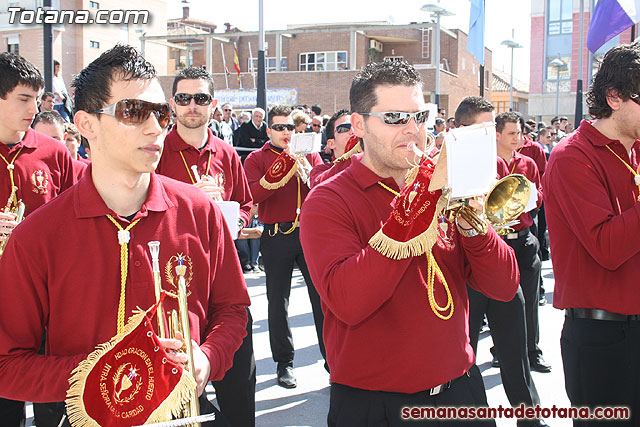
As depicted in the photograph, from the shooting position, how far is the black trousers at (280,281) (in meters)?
6.01

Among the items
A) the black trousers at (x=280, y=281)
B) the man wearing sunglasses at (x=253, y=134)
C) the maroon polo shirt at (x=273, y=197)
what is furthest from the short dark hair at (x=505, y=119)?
the man wearing sunglasses at (x=253, y=134)

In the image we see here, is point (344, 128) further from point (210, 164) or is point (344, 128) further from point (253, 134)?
point (253, 134)

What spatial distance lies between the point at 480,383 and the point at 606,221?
3.46 ft

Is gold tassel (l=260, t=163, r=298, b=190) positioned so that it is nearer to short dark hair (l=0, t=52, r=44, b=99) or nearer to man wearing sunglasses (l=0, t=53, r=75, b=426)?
man wearing sunglasses (l=0, t=53, r=75, b=426)

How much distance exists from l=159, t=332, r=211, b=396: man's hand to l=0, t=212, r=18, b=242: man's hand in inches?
72.5

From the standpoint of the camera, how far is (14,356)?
219 cm

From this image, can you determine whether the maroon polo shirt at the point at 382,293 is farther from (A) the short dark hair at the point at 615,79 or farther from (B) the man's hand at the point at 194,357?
(A) the short dark hair at the point at 615,79


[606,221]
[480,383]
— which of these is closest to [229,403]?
[480,383]

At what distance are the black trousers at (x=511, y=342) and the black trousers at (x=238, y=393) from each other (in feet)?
5.59

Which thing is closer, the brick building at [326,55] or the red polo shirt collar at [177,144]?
the red polo shirt collar at [177,144]

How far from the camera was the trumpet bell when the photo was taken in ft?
7.63

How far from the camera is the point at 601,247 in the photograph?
3.16 meters

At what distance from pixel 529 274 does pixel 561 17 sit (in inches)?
1667

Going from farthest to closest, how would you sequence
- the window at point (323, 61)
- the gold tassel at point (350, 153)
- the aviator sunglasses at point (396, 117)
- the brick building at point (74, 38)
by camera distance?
the window at point (323, 61) < the brick building at point (74, 38) < the gold tassel at point (350, 153) < the aviator sunglasses at point (396, 117)
